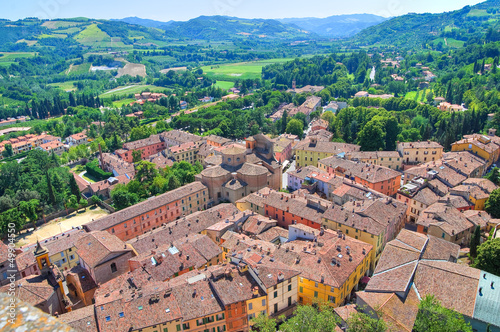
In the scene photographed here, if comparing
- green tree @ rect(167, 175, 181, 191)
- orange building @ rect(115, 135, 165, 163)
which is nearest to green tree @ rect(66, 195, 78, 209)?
green tree @ rect(167, 175, 181, 191)

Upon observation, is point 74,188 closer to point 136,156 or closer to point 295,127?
point 136,156

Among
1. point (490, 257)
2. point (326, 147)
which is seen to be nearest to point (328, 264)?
point (490, 257)

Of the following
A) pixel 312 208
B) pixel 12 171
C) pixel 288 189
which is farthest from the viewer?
pixel 12 171

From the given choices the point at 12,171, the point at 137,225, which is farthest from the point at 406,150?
the point at 12,171

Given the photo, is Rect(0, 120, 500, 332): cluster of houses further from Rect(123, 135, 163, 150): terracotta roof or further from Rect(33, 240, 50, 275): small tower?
Rect(123, 135, 163, 150): terracotta roof

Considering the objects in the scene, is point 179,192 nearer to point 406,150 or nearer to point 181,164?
point 181,164

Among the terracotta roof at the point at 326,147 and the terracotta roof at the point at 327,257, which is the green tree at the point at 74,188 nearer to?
the terracotta roof at the point at 326,147

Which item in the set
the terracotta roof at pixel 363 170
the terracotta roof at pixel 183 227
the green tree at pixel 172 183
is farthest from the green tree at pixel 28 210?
the terracotta roof at pixel 363 170
